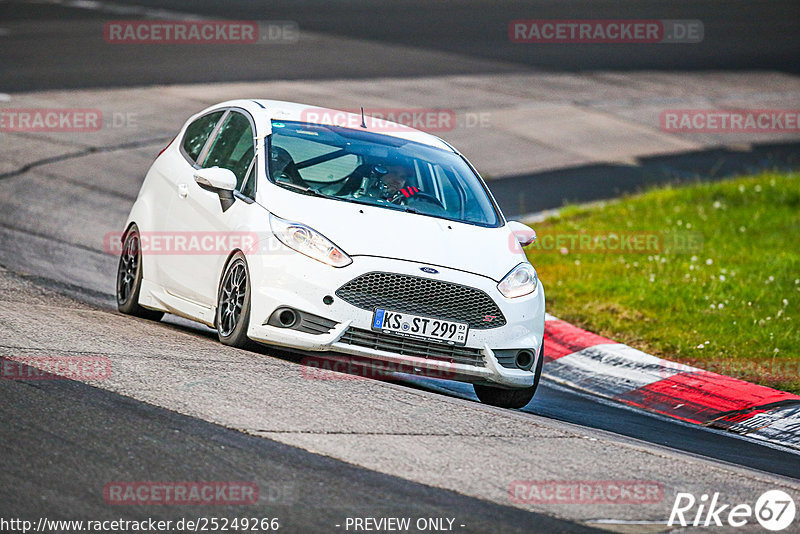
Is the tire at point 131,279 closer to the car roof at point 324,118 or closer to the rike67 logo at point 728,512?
the car roof at point 324,118

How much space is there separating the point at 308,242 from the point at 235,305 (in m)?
0.71

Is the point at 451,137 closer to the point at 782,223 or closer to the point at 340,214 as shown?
the point at 782,223

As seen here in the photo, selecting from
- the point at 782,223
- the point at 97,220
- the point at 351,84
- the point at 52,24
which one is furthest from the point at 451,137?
the point at 52,24

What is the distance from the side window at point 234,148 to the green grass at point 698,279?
356 centimetres

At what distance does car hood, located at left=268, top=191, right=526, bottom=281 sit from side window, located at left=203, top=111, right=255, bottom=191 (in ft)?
2.17

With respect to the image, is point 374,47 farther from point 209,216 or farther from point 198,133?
point 209,216

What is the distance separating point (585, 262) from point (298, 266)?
233 inches

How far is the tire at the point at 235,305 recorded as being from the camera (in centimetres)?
789

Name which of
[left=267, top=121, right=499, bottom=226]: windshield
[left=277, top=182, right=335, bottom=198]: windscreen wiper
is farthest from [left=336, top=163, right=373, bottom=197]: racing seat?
[left=277, top=182, right=335, bottom=198]: windscreen wiper

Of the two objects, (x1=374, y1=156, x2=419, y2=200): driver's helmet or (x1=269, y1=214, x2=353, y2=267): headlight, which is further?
(x1=374, y1=156, x2=419, y2=200): driver's helmet

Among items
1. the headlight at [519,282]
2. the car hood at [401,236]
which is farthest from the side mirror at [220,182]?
the headlight at [519,282]

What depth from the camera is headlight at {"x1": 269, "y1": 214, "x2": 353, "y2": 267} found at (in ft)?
25.2

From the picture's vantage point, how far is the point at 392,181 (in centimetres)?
873

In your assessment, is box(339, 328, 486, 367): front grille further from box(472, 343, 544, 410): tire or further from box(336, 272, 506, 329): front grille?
box(472, 343, 544, 410): tire
